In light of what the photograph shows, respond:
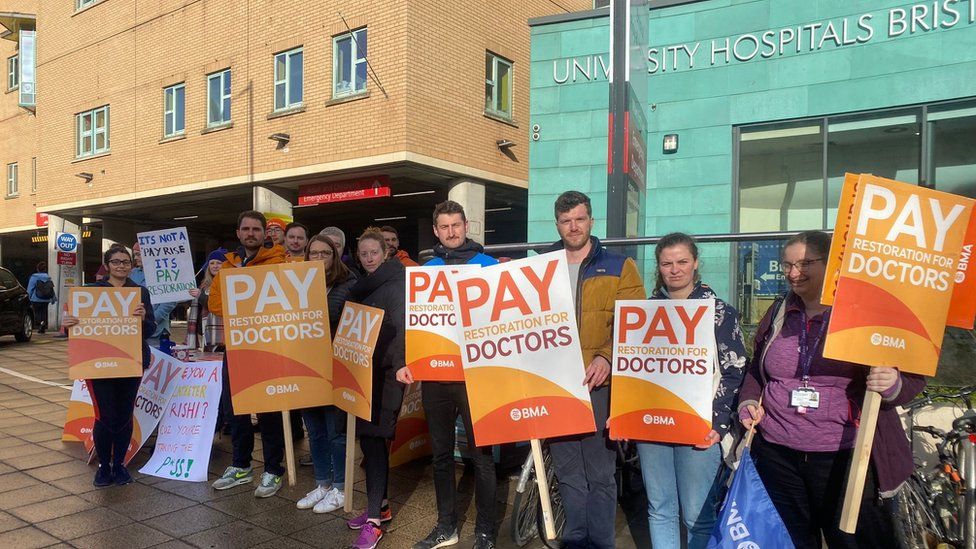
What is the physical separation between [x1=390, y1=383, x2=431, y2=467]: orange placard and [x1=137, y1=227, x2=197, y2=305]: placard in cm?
306

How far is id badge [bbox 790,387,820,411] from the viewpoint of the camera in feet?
9.27

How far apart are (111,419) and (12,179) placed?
88.8 feet

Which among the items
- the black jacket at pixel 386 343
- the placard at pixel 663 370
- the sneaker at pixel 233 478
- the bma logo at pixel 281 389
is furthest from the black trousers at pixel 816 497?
the sneaker at pixel 233 478

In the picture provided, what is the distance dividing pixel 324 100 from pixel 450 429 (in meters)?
11.9

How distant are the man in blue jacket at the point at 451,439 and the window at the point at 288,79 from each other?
476 inches

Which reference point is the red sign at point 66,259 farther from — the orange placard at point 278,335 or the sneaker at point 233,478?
the orange placard at point 278,335

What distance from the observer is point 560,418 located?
341 centimetres

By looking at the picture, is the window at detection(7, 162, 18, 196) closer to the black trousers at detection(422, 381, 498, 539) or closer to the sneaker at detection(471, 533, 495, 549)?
the black trousers at detection(422, 381, 498, 539)

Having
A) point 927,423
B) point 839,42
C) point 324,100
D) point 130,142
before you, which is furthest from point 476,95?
point 927,423

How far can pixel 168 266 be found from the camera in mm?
7113

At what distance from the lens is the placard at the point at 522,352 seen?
133 inches

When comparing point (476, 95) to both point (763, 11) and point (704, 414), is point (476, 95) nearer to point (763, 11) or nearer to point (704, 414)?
point (763, 11)

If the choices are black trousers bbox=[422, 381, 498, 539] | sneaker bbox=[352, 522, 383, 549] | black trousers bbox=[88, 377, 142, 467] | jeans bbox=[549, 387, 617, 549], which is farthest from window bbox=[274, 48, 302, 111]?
jeans bbox=[549, 387, 617, 549]

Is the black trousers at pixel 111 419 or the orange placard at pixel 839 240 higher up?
the orange placard at pixel 839 240
